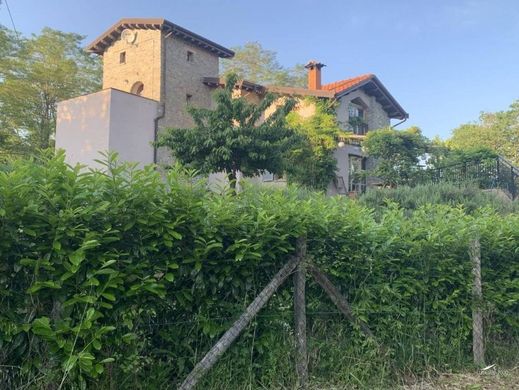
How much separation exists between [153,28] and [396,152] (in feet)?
42.6

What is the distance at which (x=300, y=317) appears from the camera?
3.81m

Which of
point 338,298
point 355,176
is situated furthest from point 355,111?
point 338,298

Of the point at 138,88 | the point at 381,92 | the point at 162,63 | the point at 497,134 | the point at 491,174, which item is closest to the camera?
the point at 491,174

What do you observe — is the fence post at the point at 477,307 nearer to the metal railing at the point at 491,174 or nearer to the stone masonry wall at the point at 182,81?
the metal railing at the point at 491,174

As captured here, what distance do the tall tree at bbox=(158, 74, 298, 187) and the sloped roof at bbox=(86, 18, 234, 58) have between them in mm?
6812

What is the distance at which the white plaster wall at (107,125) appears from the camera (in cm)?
1864

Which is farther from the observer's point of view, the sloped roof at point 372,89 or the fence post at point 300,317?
the sloped roof at point 372,89

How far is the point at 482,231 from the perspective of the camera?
16.1 feet

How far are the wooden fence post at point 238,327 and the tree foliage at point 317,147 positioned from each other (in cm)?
1757

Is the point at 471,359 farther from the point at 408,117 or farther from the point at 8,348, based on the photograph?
the point at 408,117

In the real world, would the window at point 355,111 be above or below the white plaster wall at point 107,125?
above

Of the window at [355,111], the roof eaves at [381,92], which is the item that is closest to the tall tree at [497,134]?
the roof eaves at [381,92]

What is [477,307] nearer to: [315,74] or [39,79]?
[315,74]

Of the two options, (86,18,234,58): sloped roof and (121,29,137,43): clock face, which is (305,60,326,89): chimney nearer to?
(86,18,234,58): sloped roof
